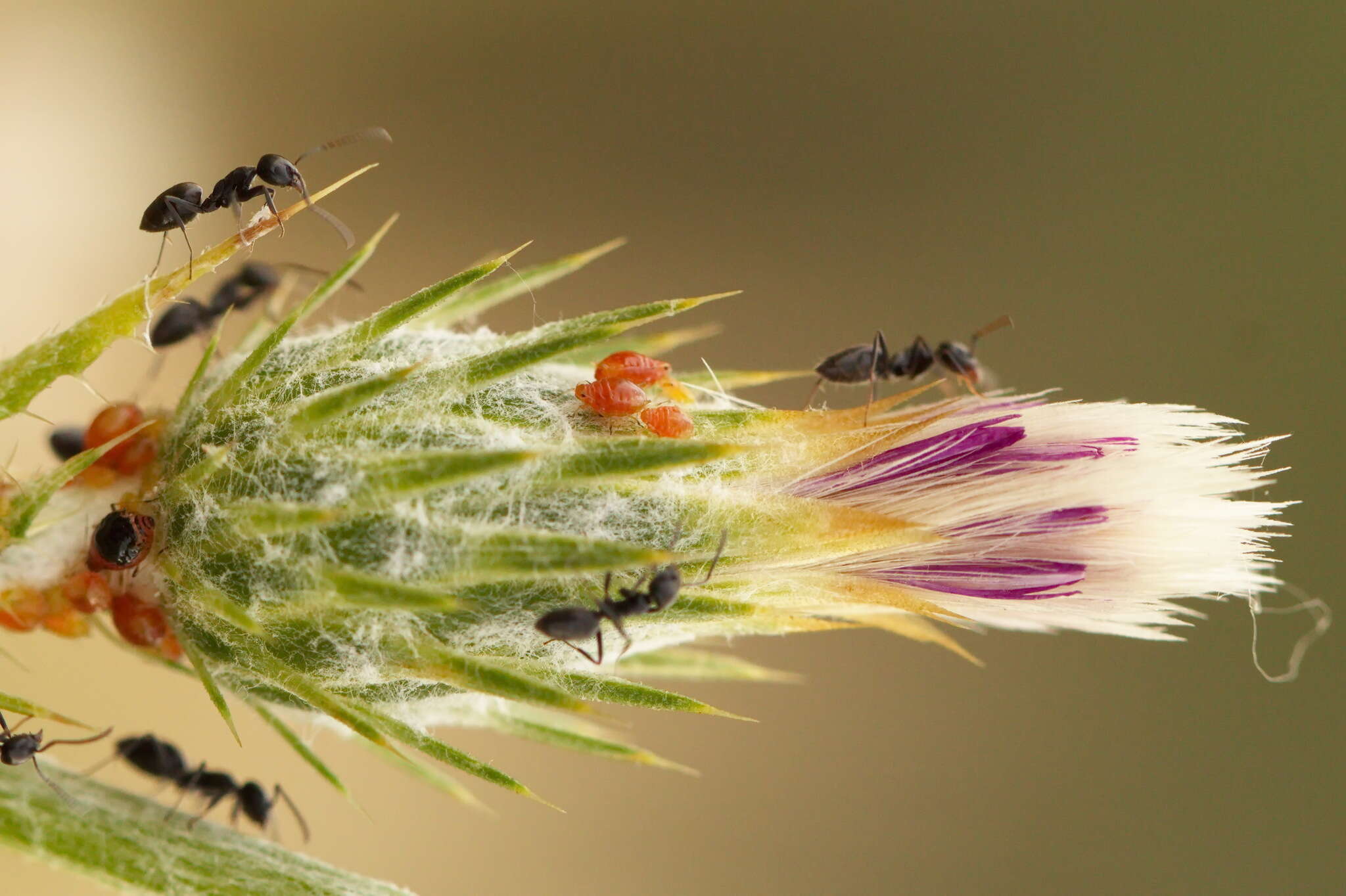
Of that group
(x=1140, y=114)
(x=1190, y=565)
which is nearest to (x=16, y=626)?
(x=1190, y=565)

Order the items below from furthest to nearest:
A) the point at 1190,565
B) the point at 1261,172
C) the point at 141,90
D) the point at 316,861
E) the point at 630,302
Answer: the point at 1261,172, the point at 630,302, the point at 141,90, the point at 316,861, the point at 1190,565

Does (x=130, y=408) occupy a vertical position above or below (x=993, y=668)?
below

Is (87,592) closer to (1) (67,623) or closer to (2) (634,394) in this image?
(1) (67,623)

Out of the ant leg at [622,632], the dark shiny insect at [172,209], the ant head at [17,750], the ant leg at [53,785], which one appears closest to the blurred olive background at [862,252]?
the dark shiny insect at [172,209]

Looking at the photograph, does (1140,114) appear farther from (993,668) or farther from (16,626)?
(16,626)

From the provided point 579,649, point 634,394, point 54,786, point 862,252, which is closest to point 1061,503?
point 634,394

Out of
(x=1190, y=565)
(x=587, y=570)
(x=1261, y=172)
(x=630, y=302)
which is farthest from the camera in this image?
(x=1261, y=172)

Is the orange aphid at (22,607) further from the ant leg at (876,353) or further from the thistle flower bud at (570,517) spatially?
the ant leg at (876,353)

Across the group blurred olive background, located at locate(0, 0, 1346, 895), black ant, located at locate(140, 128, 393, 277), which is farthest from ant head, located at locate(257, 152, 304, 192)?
blurred olive background, located at locate(0, 0, 1346, 895)
